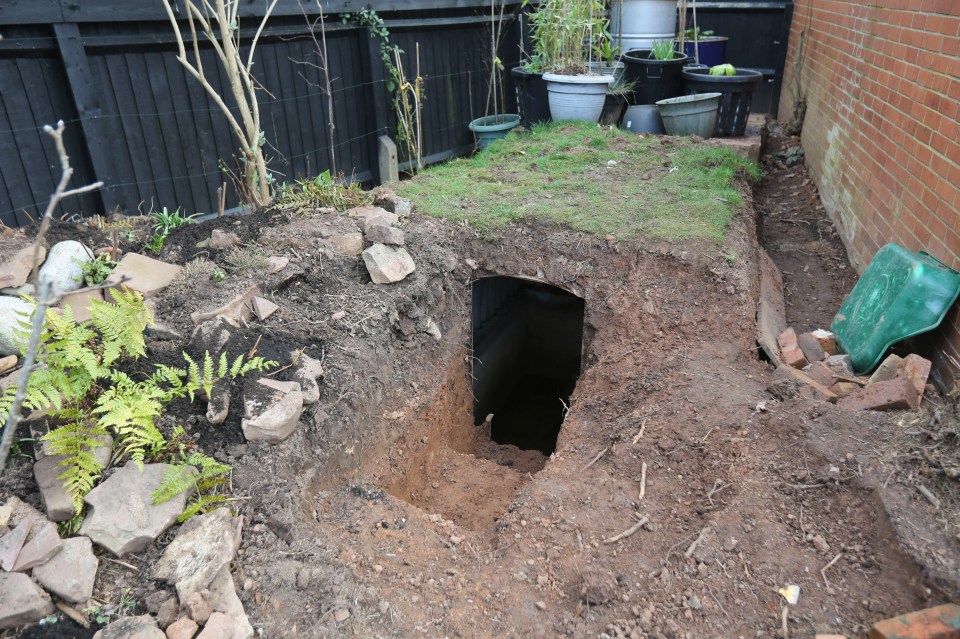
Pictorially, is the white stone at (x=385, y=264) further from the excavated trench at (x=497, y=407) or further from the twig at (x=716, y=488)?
the twig at (x=716, y=488)

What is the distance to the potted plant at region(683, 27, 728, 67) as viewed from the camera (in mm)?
8555

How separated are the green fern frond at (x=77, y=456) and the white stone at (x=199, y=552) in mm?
408

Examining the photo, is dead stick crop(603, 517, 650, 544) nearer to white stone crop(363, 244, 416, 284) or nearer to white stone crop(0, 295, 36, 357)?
white stone crop(363, 244, 416, 284)

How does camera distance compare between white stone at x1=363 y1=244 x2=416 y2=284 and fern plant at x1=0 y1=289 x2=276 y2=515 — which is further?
white stone at x1=363 y1=244 x2=416 y2=284

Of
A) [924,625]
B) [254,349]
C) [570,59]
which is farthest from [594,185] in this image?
[924,625]

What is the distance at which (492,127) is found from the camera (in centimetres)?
738

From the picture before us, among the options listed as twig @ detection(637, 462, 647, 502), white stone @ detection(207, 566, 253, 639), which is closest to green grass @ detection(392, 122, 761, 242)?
twig @ detection(637, 462, 647, 502)

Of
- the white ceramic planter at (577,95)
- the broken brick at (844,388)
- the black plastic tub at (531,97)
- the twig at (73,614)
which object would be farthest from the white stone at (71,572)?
the black plastic tub at (531,97)

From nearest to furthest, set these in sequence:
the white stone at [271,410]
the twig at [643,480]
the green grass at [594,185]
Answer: the white stone at [271,410], the twig at [643,480], the green grass at [594,185]

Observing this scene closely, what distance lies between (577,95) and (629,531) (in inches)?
224

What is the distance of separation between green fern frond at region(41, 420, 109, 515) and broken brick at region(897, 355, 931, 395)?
365 centimetres

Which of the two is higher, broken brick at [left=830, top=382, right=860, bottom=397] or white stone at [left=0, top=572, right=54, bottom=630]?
white stone at [left=0, top=572, right=54, bottom=630]

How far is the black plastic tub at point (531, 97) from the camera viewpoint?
749 centimetres

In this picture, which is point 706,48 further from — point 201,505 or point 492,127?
point 201,505
